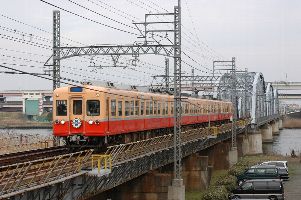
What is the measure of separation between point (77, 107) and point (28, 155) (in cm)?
388

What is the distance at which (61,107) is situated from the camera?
26000 mm

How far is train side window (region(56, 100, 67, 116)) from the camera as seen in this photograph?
1018 inches

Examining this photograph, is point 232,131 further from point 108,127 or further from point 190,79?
point 108,127

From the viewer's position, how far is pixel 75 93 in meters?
25.7

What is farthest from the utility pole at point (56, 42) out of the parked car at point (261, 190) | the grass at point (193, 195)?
the grass at point (193, 195)

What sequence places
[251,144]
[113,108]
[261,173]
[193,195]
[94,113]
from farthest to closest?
[251,144] → [261,173] → [193,195] → [113,108] → [94,113]

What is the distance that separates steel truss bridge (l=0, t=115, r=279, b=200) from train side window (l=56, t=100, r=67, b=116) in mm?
3208

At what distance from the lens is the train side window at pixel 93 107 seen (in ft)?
82.9

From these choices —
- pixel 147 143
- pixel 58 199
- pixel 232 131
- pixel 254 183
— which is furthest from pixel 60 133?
pixel 232 131

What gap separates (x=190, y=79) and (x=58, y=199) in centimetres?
4888

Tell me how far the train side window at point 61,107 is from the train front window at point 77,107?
46 cm

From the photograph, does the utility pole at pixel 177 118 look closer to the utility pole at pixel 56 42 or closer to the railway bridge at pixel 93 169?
the railway bridge at pixel 93 169

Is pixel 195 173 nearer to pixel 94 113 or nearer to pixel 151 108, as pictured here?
pixel 151 108

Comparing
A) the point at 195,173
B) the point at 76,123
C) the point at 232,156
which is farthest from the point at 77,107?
the point at 232,156
